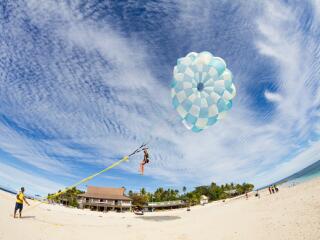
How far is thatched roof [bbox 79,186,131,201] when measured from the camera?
74.9 m

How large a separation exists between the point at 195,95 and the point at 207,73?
158cm

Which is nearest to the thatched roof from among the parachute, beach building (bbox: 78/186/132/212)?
beach building (bbox: 78/186/132/212)

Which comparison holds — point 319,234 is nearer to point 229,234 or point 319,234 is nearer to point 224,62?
point 229,234

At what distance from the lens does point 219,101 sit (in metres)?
14.3

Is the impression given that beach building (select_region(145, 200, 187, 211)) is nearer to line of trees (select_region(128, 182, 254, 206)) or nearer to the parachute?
line of trees (select_region(128, 182, 254, 206))

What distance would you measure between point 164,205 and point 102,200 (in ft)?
76.7

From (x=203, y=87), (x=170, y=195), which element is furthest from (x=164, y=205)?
(x=203, y=87)

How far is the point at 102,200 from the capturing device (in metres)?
73.4

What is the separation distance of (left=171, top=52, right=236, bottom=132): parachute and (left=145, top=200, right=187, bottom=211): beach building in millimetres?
73614

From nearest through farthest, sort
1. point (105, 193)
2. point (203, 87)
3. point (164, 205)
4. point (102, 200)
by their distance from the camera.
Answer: point (203, 87), point (102, 200), point (105, 193), point (164, 205)

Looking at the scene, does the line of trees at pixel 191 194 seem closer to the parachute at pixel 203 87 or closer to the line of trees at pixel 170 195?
the line of trees at pixel 170 195

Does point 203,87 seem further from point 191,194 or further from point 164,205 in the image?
point 191,194

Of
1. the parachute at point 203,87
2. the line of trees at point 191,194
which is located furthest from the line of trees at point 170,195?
the parachute at point 203,87

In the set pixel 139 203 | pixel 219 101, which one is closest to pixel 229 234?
pixel 219 101
